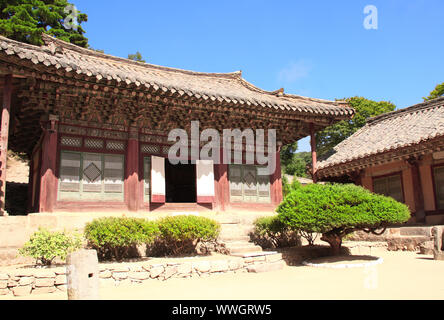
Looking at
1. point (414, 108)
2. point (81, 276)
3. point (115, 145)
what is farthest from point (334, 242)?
point (414, 108)

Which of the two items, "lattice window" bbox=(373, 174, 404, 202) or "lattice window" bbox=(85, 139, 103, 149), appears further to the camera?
"lattice window" bbox=(373, 174, 404, 202)

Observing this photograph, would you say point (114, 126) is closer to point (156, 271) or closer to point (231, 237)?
point (231, 237)

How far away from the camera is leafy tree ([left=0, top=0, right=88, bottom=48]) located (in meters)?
20.4

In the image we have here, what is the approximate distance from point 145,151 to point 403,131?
10.5 metres

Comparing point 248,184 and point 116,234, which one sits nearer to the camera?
point 116,234

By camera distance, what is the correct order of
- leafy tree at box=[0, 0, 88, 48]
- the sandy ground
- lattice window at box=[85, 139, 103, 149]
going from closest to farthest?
the sandy ground → lattice window at box=[85, 139, 103, 149] → leafy tree at box=[0, 0, 88, 48]

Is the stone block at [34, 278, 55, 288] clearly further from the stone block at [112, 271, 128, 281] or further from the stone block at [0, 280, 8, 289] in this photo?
the stone block at [112, 271, 128, 281]

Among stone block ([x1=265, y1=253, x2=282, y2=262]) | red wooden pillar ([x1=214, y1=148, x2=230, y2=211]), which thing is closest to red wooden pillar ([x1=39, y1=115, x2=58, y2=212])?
red wooden pillar ([x1=214, y1=148, x2=230, y2=211])

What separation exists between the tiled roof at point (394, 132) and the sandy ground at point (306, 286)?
5897 millimetres

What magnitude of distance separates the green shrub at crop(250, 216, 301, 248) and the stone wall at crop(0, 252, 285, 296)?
1.41 metres

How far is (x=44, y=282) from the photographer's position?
611 cm

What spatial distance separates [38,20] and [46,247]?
21.5 meters

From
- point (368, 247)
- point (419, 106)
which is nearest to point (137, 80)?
point (368, 247)

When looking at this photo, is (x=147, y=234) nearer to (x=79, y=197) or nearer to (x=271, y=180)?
(x=79, y=197)
